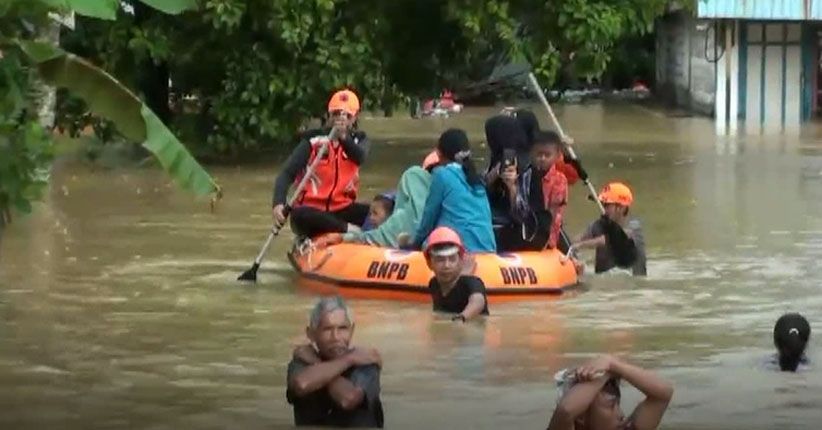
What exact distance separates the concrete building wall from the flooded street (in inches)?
884

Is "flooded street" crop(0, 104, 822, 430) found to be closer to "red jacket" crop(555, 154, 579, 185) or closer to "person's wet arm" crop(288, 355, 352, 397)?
"person's wet arm" crop(288, 355, 352, 397)

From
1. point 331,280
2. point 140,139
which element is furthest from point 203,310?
point 140,139

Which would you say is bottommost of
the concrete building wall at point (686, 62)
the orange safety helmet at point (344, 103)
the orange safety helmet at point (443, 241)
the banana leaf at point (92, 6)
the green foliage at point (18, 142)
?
the concrete building wall at point (686, 62)

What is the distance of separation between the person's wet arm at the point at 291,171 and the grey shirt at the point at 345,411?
681cm

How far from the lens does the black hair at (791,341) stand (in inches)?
454

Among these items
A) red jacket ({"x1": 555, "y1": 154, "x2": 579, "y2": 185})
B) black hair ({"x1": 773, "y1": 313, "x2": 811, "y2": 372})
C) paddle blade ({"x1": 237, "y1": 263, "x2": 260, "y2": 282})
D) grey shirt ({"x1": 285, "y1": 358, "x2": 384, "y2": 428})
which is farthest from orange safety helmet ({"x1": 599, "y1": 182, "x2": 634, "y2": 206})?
grey shirt ({"x1": 285, "y1": 358, "x2": 384, "y2": 428})

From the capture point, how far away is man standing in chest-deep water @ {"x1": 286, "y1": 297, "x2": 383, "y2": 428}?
910 cm

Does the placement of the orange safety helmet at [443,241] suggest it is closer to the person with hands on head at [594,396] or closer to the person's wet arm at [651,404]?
the person's wet arm at [651,404]

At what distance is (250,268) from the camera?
54.0ft

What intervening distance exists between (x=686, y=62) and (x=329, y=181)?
3402cm

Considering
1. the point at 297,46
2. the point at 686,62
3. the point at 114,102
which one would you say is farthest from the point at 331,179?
the point at 686,62

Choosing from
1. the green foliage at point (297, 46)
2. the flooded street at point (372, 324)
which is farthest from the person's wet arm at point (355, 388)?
the green foliage at point (297, 46)

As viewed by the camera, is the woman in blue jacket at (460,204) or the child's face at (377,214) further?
the child's face at (377,214)

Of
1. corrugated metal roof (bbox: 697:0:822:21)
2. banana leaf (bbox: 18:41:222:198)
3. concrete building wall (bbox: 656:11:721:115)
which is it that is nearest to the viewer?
banana leaf (bbox: 18:41:222:198)
